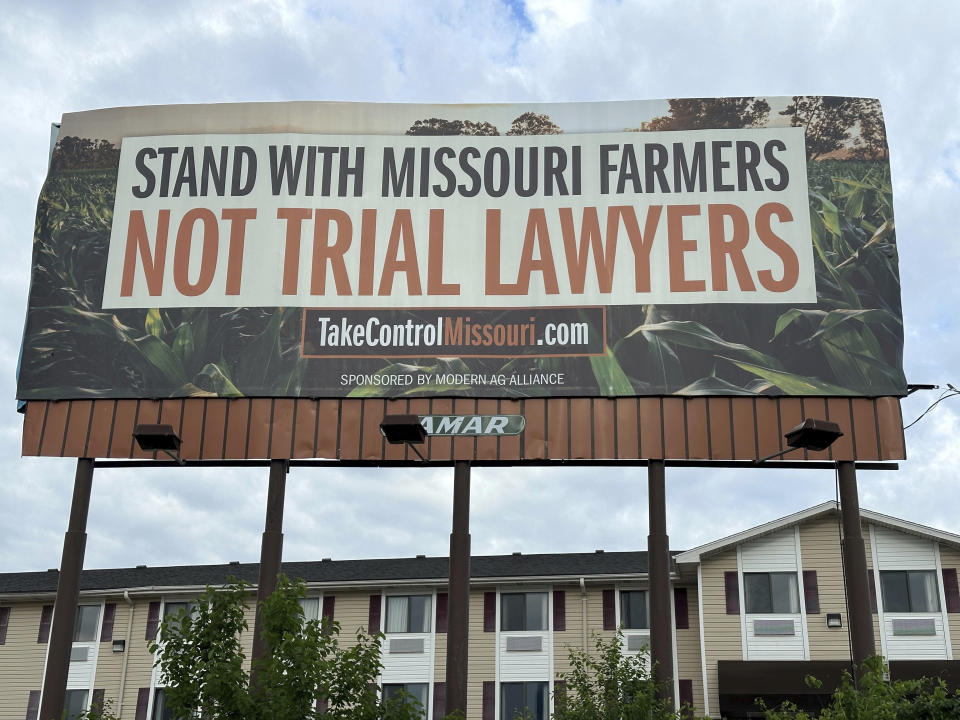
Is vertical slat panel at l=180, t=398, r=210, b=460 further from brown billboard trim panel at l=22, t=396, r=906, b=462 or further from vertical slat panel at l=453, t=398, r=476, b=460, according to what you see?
vertical slat panel at l=453, t=398, r=476, b=460

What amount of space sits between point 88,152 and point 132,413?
20.0 ft

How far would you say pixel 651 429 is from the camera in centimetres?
2253

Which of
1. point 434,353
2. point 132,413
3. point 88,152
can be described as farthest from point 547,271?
point 88,152

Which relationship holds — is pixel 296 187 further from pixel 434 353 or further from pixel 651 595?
pixel 651 595

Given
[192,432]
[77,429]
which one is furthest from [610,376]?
[77,429]

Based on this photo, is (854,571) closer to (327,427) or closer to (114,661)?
(327,427)

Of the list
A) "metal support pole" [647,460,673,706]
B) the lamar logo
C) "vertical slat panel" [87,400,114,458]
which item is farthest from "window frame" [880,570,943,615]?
"vertical slat panel" [87,400,114,458]

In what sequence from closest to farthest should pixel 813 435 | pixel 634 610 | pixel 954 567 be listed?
pixel 813 435 < pixel 954 567 < pixel 634 610

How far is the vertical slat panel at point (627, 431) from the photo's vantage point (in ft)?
73.8

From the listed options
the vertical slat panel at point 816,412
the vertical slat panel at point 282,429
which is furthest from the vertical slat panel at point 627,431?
the vertical slat panel at point 282,429

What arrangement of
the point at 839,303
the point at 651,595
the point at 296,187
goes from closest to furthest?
the point at 651,595, the point at 839,303, the point at 296,187

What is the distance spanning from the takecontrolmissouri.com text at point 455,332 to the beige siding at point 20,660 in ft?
77.9

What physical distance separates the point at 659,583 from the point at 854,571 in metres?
3.57

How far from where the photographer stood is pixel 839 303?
2300cm
